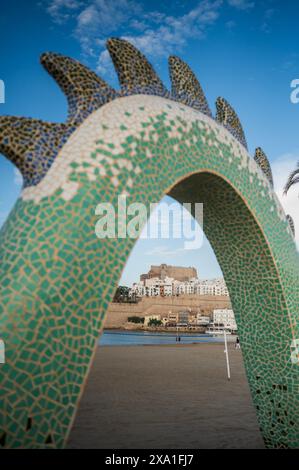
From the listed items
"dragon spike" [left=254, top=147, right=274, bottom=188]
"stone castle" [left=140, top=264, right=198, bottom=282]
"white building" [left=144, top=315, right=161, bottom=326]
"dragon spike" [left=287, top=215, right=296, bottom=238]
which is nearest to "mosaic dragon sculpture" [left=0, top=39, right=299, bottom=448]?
"dragon spike" [left=287, top=215, right=296, bottom=238]

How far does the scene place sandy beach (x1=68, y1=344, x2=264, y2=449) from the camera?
22.1 ft

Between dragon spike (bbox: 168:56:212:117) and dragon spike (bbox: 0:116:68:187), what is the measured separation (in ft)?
6.41

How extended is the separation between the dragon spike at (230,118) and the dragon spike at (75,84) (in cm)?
253

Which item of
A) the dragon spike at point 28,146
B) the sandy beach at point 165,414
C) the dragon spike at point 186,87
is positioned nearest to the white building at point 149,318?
the sandy beach at point 165,414

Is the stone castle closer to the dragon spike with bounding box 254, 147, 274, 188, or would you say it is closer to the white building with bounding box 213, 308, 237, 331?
the white building with bounding box 213, 308, 237, 331

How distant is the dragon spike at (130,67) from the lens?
411 cm

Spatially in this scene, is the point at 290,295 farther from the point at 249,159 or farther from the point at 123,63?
the point at 123,63

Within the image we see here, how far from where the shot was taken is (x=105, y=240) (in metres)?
3.22

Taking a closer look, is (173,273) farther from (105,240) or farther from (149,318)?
(105,240)

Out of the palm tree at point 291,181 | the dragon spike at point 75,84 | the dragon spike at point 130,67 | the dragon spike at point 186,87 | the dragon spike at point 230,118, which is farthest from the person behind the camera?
the palm tree at point 291,181

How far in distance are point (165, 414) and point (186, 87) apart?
6865 millimetres

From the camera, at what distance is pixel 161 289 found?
12450 centimetres

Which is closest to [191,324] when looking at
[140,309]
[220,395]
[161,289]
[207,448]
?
[140,309]

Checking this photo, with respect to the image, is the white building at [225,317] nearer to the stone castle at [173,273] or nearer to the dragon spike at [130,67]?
the dragon spike at [130,67]
